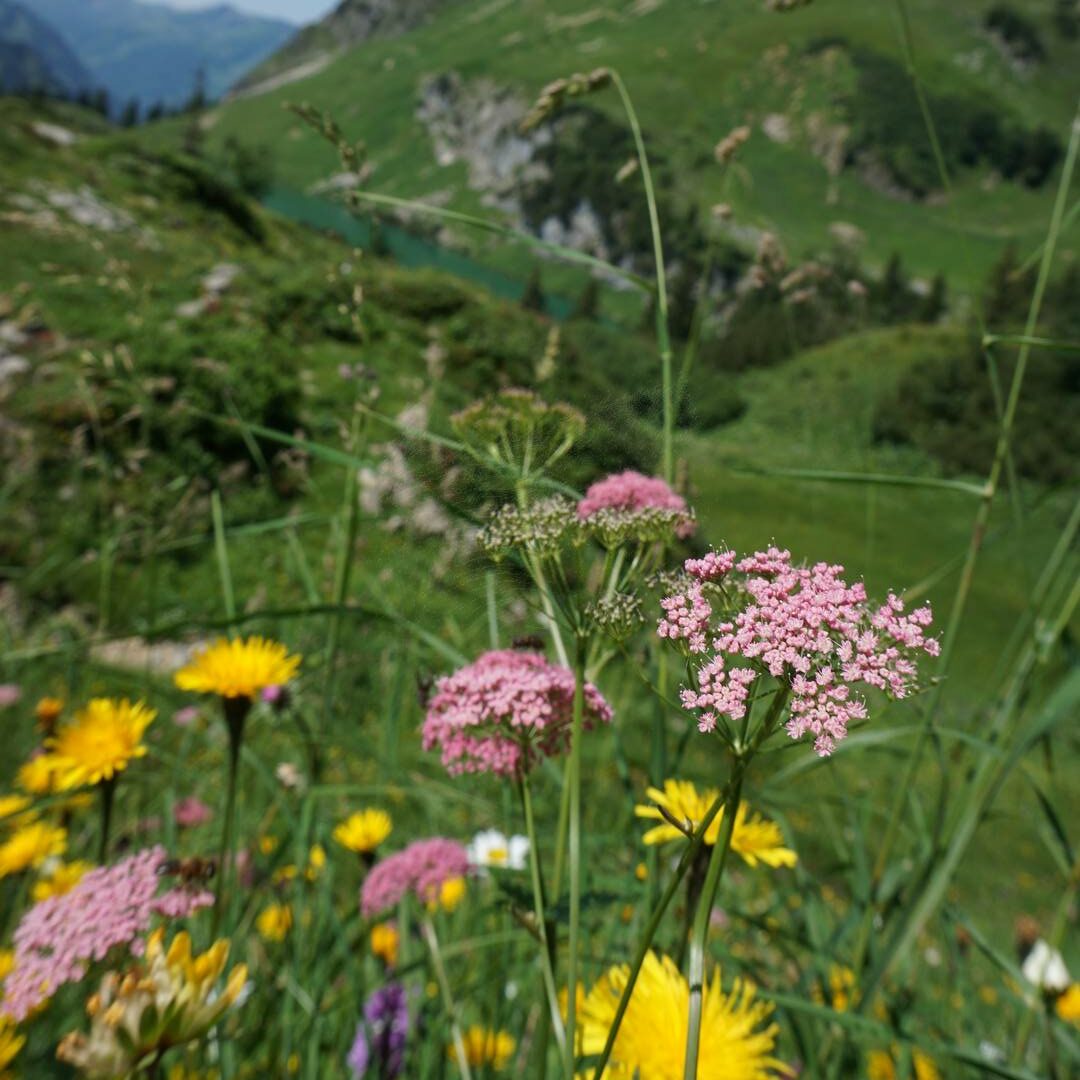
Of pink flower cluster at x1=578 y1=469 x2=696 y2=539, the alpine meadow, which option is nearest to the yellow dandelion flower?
the alpine meadow

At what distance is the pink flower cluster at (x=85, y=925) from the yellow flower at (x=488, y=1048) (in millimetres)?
602

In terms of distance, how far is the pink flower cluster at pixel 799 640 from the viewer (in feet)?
1.25

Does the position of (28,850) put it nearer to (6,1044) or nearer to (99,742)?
(99,742)

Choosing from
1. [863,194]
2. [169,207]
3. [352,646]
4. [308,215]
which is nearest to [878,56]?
[863,194]

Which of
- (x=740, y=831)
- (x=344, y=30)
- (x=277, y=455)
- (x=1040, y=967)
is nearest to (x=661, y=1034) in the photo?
(x=740, y=831)

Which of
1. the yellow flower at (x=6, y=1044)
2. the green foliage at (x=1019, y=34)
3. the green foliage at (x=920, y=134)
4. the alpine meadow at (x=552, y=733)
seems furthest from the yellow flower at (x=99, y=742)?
the green foliage at (x=1019, y=34)

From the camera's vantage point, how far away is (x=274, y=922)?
163 centimetres

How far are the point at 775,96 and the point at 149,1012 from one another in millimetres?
94025

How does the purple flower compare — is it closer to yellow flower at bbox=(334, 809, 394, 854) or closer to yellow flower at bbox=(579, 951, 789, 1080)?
yellow flower at bbox=(334, 809, 394, 854)

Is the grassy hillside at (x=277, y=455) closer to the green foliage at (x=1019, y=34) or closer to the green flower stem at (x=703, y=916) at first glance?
the green flower stem at (x=703, y=916)

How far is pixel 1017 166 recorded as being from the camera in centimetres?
8188

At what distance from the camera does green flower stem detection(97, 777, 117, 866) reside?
987 millimetres

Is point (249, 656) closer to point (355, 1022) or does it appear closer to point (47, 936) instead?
point (47, 936)

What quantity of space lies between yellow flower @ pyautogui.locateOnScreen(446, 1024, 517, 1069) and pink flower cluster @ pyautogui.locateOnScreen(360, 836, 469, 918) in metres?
0.22
